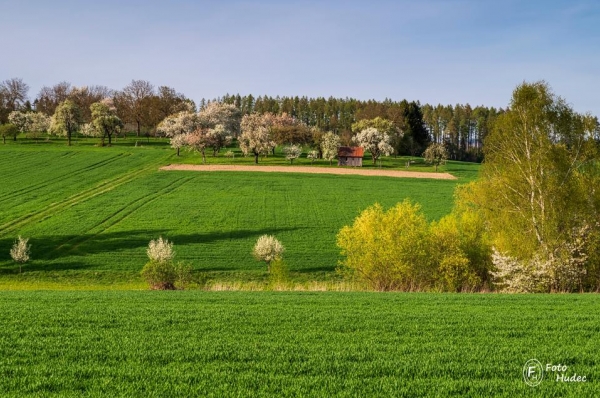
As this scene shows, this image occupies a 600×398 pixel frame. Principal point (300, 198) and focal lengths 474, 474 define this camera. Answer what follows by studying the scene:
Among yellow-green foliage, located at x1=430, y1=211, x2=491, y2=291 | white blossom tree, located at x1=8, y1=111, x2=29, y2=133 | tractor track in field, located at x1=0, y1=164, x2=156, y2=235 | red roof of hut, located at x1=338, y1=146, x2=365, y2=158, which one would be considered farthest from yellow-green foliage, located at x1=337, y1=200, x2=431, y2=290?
white blossom tree, located at x1=8, y1=111, x2=29, y2=133

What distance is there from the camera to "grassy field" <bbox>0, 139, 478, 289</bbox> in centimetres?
4038

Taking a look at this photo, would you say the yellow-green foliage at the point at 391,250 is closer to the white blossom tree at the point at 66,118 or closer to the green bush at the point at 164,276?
the green bush at the point at 164,276

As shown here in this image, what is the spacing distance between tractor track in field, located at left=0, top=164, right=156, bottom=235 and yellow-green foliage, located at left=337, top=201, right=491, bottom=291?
1482 inches

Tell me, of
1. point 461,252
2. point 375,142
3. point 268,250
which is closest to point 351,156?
point 375,142

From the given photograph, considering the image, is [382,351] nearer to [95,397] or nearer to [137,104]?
[95,397]

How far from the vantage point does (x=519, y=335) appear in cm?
1209

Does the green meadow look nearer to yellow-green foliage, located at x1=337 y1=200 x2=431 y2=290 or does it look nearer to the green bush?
yellow-green foliage, located at x1=337 y1=200 x2=431 y2=290

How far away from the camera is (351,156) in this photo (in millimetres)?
108000

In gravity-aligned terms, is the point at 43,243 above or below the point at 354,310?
below

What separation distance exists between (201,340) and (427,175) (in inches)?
3420

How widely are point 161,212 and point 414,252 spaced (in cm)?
3761

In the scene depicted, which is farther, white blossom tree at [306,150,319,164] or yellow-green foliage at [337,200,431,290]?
white blossom tree at [306,150,319,164]

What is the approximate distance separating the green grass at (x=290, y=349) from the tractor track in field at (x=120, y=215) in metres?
32.0

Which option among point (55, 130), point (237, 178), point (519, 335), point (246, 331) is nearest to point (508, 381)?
point (519, 335)
